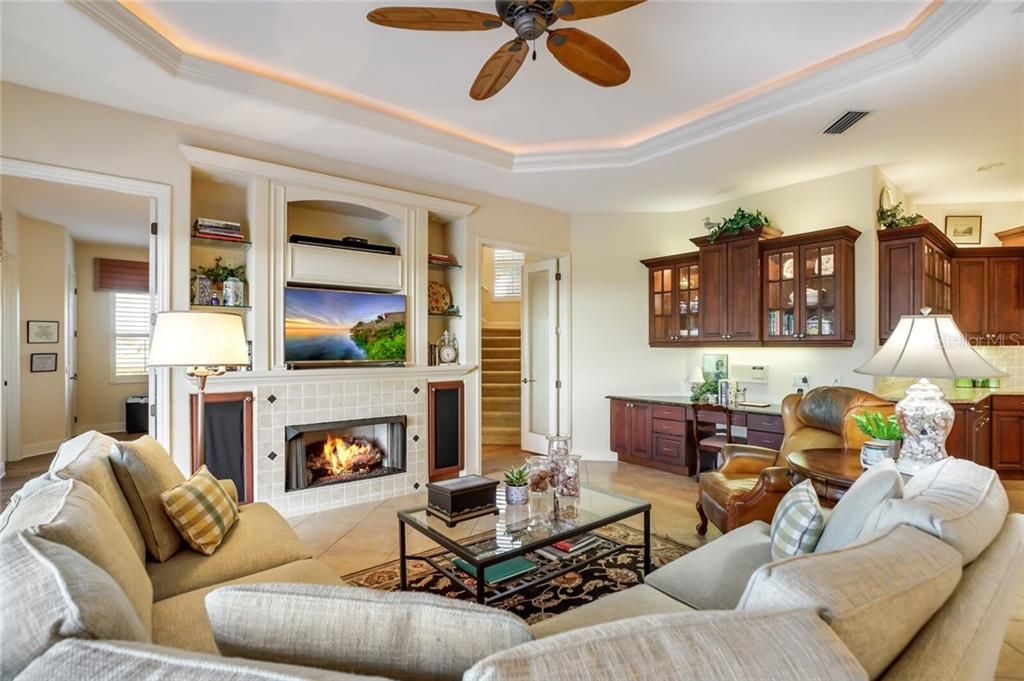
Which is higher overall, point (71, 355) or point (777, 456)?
point (71, 355)

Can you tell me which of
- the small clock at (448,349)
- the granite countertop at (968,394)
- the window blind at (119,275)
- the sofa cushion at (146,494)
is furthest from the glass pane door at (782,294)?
the window blind at (119,275)

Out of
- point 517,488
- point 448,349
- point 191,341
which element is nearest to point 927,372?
point 517,488

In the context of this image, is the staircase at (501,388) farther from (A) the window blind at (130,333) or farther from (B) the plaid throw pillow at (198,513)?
(B) the plaid throw pillow at (198,513)

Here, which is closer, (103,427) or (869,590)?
(869,590)

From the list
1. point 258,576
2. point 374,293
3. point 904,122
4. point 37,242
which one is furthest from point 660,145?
point 37,242

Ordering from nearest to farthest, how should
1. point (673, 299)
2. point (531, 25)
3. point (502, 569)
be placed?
point (531, 25)
point (502, 569)
point (673, 299)

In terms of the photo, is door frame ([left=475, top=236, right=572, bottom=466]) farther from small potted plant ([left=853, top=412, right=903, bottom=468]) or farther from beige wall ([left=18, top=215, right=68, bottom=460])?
beige wall ([left=18, top=215, right=68, bottom=460])

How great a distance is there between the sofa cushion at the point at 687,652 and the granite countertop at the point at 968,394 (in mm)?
4564

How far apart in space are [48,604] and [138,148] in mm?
3581

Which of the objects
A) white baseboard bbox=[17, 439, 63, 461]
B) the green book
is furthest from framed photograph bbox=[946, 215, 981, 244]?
A: white baseboard bbox=[17, 439, 63, 461]

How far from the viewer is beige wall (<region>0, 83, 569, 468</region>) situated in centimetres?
302

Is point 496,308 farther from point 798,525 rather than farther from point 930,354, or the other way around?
point 798,525

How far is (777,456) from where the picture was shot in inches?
131

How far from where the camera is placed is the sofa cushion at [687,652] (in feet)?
2.16
